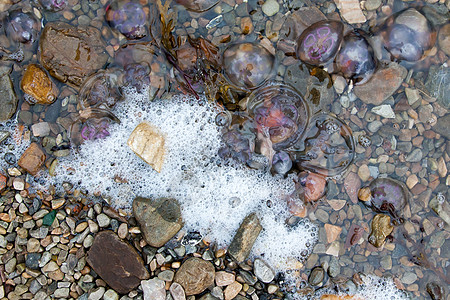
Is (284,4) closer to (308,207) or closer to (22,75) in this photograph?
(308,207)

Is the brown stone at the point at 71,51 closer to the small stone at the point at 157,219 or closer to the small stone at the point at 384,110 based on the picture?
the small stone at the point at 157,219

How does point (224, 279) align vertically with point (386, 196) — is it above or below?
below

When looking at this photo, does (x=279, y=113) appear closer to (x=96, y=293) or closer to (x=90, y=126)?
(x=90, y=126)

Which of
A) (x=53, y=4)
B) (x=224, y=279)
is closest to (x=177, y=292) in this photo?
(x=224, y=279)

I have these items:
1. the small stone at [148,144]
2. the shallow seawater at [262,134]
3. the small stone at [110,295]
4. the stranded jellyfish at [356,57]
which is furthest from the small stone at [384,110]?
the small stone at [110,295]

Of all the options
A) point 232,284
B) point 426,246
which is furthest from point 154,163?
point 426,246

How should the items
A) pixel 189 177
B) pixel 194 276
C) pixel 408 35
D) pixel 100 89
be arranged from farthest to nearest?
1. pixel 189 177
2. pixel 100 89
3. pixel 194 276
4. pixel 408 35
